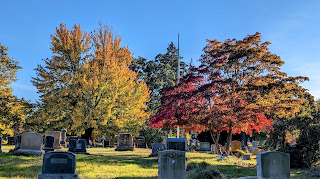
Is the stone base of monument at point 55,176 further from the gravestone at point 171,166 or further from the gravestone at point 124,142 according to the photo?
the gravestone at point 124,142

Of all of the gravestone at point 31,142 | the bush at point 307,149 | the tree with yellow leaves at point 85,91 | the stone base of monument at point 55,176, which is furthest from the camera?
the tree with yellow leaves at point 85,91

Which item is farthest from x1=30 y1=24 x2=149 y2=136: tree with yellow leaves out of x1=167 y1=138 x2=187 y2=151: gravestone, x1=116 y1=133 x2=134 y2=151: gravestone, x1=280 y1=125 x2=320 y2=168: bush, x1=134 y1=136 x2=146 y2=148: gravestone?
x1=280 y1=125 x2=320 y2=168: bush

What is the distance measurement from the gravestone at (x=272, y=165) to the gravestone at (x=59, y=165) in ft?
18.8

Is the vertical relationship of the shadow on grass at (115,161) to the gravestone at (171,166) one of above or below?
below

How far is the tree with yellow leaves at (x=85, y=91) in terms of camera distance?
23203mm

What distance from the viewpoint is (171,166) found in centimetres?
805

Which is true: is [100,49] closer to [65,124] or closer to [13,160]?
[65,124]

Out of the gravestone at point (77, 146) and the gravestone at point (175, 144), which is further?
the gravestone at point (77, 146)

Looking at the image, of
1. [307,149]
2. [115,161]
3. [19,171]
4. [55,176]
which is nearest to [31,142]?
[115,161]

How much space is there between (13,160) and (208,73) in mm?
12575

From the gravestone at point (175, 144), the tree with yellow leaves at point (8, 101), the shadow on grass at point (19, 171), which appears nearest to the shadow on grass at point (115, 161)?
the gravestone at point (175, 144)

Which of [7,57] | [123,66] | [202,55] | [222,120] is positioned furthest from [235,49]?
[7,57]

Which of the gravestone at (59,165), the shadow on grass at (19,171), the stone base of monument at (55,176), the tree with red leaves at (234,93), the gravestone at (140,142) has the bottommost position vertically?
the gravestone at (140,142)

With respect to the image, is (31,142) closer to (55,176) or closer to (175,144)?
(175,144)
